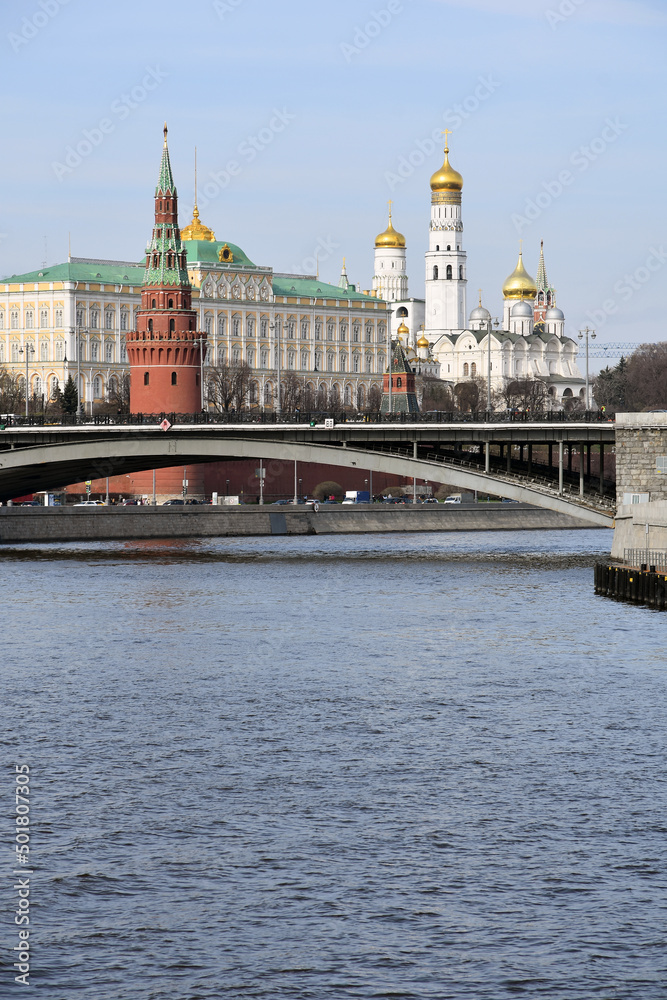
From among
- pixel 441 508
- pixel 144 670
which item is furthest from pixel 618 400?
pixel 144 670

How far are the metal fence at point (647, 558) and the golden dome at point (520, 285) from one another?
5930 inches

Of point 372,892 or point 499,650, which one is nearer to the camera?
point 372,892

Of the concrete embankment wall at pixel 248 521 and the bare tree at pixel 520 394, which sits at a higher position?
the bare tree at pixel 520 394

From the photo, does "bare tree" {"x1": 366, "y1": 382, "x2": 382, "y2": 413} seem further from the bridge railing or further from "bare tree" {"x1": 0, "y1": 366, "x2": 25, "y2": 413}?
the bridge railing

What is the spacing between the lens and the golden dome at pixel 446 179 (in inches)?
7013

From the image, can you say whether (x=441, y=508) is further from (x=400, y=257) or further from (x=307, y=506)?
(x=400, y=257)

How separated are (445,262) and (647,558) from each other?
14663cm

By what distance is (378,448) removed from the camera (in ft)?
200

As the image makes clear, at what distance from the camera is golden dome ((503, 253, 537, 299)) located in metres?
196

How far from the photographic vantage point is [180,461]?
66.9m

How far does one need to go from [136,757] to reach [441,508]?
176 ft

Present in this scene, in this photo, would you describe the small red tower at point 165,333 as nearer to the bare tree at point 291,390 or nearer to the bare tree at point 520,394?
the bare tree at point 291,390

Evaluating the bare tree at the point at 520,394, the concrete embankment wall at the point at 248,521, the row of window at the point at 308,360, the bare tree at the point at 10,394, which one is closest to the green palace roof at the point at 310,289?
the row of window at the point at 308,360

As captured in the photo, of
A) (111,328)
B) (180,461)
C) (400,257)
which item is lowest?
(180,461)
